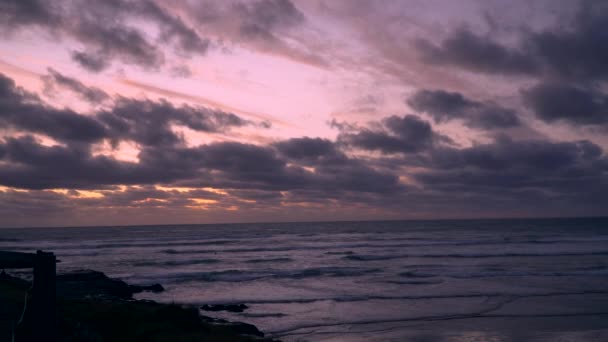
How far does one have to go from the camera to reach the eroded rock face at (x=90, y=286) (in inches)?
860

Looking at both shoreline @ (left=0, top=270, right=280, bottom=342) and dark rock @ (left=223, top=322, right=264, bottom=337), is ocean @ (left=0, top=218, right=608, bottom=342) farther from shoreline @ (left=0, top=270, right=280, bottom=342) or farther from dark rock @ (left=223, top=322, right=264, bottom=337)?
shoreline @ (left=0, top=270, right=280, bottom=342)

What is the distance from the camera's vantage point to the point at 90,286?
2323 centimetres

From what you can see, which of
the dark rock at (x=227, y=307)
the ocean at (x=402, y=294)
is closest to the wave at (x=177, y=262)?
the ocean at (x=402, y=294)

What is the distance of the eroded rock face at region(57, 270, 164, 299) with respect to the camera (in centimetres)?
2184

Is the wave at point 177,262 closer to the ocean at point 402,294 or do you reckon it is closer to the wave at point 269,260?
the ocean at point 402,294

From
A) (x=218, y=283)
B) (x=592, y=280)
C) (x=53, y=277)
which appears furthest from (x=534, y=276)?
(x=53, y=277)

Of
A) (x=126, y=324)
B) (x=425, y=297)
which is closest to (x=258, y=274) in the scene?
(x=425, y=297)

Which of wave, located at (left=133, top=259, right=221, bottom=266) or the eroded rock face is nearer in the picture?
the eroded rock face

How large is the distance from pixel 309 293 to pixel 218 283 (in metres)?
7.39

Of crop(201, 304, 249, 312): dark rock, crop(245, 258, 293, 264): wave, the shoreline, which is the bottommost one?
crop(245, 258, 293, 264): wave

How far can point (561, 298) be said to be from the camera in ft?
72.4

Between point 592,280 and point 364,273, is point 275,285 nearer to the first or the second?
point 364,273

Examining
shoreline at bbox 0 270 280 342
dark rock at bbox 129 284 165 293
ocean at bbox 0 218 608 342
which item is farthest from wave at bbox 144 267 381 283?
shoreline at bbox 0 270 280 342

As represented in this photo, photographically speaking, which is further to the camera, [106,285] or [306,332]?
[106,285]
